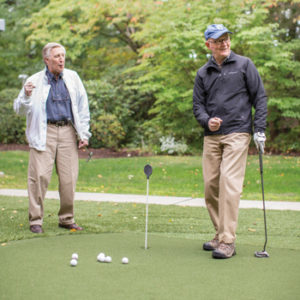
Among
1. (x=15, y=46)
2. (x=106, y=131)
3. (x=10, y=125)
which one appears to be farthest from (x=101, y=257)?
(x=15, y=46)

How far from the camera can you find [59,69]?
6.04 metres

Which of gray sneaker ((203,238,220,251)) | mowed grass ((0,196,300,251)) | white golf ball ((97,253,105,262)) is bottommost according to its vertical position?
mowed grass ((0,196,300,251))

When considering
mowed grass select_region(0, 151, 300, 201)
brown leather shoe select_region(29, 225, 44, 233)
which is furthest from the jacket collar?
mowed grass select_region(0, 151, 300, 201)

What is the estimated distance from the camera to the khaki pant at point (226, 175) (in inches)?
190

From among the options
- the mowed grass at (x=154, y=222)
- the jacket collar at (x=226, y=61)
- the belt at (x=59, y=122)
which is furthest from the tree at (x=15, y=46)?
the jacket collar at (x=226, y=61)

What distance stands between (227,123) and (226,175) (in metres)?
0.47

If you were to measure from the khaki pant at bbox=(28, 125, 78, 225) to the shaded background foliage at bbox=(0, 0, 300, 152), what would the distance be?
356 inches

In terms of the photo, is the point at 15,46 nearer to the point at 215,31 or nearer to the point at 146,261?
the point at 215,31

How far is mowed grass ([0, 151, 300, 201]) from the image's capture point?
1026cm

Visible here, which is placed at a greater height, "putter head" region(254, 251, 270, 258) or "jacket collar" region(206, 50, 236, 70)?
"jacket collar" region(206, 50, 236, 70)

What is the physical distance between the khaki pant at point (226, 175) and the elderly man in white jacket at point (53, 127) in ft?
5.65

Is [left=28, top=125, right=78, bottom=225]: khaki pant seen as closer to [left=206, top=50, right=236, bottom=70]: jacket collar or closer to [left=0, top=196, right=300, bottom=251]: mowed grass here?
[left=0, top=196, right=300, bottom=251]: mowed grass

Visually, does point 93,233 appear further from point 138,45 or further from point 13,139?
point 138,45

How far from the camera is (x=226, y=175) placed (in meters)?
4.84
